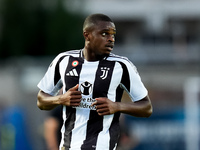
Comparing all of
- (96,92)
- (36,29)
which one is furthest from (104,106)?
(36,29)

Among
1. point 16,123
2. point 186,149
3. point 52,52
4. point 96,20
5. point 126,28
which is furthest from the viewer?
point 126,28

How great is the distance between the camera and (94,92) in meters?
5.20

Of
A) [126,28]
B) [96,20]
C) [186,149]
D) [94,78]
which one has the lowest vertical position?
[126,28]

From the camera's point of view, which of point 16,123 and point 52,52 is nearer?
point 16,123

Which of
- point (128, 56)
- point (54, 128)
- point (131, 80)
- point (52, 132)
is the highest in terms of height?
point (131, 80)

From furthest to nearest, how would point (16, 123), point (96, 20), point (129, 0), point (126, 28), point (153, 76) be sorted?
point (126, 28) → point (129, 0) → point (153, 76) → point (16, 123) → point (96, 20)

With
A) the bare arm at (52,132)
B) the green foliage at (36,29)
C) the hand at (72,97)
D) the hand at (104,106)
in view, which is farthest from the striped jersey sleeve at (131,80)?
the green foliage at (36,29)

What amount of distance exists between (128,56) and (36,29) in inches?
297

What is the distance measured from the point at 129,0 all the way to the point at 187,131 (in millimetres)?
34260

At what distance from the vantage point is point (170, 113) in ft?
49.3

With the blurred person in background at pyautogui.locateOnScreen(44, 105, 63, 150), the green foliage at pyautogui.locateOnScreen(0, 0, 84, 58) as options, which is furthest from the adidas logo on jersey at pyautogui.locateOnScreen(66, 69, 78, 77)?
the green foliage at pyautogui.locateOnScreen(0, 0, 84, 58)

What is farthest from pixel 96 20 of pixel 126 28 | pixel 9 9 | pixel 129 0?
pixel 126 28

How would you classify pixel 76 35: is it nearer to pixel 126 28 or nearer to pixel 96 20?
pixel 126 28

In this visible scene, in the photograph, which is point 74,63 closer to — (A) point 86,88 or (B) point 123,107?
(A) point 86,88
